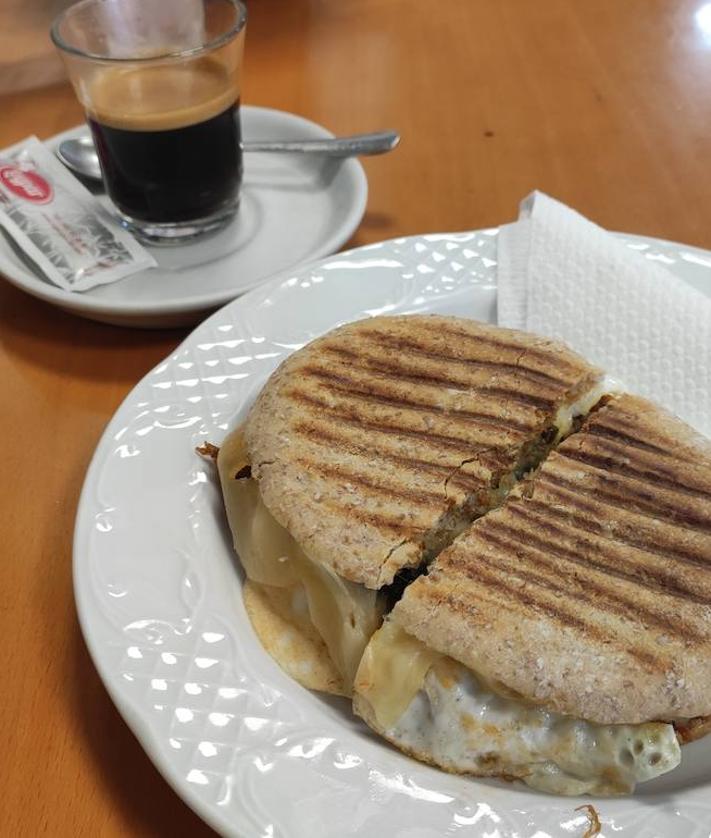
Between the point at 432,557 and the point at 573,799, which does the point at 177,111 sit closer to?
the point at 432,557

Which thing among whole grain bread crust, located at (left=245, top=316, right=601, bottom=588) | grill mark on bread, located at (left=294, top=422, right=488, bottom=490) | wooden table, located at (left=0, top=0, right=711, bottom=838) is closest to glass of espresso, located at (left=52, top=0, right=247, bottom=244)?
wooden table, located at (left=0, top=0, right=711, bottom=838)

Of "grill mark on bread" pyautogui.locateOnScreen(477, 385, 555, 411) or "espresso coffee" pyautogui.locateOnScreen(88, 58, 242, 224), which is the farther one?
"espresso coffee" pyautogui.locateOnScreen(88, 58, 242, 224)

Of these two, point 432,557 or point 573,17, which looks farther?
point 573,17

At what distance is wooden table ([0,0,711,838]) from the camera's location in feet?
4.00

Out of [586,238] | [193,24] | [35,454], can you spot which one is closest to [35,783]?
[35,454]

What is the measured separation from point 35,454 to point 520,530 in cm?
100

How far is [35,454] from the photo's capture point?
1682 millimetres

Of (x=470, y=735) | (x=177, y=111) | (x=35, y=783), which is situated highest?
(x=177, y=111)

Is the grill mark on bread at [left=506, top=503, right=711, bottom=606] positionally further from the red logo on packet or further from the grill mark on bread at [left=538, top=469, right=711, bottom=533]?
the red logo on packet

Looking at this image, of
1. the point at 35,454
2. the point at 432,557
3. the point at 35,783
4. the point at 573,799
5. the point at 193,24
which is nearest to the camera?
the point at 573,799

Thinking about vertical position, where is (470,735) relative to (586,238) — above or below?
below

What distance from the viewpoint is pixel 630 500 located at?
127cm

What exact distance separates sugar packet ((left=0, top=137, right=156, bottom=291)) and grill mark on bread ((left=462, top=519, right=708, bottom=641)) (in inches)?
46.6

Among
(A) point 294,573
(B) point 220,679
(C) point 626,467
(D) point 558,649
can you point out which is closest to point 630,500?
(C) point 626,467
